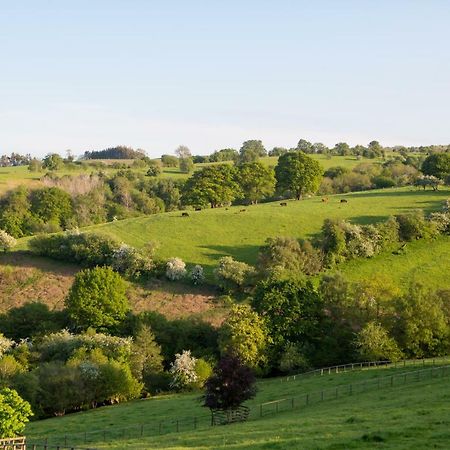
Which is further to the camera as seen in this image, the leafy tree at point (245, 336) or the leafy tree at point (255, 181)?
the leafy tree at point (255, 181)

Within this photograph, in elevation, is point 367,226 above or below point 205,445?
above

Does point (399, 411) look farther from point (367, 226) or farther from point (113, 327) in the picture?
point (367, 226)

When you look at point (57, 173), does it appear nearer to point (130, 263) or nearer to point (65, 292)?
point (130, 263)

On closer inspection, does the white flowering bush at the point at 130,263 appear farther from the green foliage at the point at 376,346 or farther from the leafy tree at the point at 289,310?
the green foliage at the point at 376,346

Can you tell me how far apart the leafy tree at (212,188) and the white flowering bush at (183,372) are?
2486 inches

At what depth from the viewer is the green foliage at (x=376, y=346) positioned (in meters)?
67.3

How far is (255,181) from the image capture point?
135125 mm

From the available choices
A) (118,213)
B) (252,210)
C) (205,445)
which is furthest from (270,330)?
(118,213)

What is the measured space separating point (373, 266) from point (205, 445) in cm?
6277

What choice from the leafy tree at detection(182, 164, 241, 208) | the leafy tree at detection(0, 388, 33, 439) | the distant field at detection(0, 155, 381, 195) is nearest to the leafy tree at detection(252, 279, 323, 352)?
the leafy tree at detection(0, 388, 33, 439)

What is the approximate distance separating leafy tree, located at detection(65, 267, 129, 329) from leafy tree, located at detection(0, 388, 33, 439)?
34.7 meters

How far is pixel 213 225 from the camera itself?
110 metres

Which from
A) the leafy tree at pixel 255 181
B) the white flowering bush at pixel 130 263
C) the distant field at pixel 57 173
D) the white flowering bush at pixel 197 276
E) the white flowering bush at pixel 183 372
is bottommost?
the white flowering bush at pixel 183 372

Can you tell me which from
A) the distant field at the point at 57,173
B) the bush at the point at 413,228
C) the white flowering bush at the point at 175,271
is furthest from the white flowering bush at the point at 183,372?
the distant field at the point at 57,173
